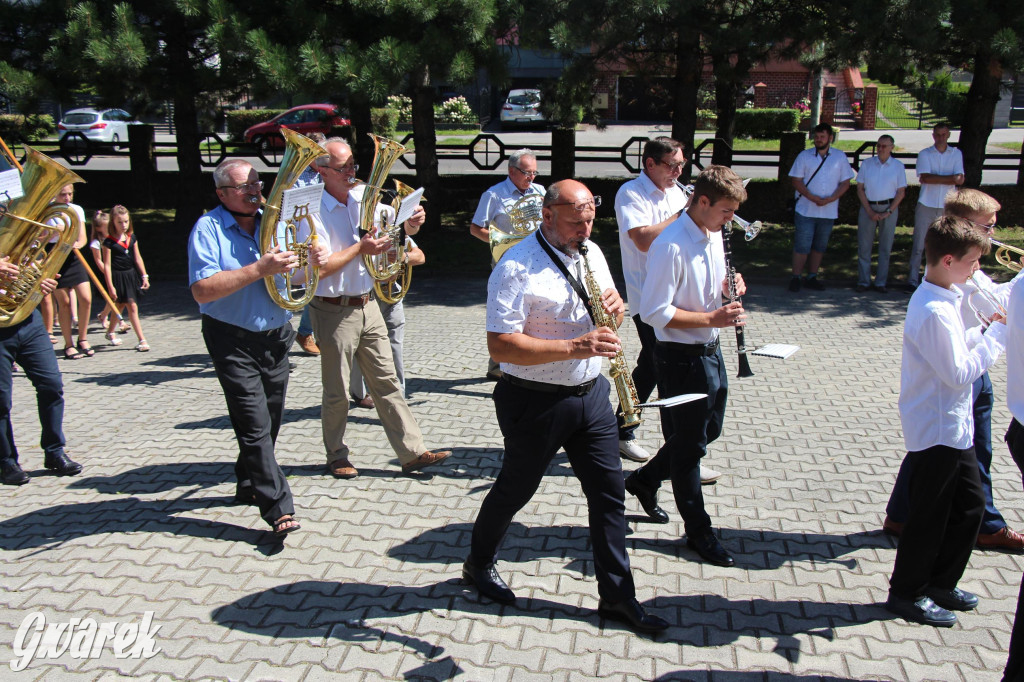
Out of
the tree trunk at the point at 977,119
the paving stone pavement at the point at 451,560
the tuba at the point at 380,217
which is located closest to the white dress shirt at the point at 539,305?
the paving stone pavement at the point at 451,560

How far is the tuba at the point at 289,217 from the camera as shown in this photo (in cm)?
436

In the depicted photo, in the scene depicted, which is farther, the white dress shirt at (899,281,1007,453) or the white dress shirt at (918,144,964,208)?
the white dress shirt at (918,144,964,208)

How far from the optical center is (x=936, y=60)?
1025 centimetres

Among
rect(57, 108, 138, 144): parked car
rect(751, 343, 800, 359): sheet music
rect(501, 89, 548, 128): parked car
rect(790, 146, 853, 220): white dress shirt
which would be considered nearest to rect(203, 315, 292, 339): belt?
rect(751, 343, 800, 359): sheet music

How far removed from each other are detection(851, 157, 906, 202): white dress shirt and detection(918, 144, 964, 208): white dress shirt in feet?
0.92

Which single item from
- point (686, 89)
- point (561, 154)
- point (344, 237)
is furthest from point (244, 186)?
point (561, 154)

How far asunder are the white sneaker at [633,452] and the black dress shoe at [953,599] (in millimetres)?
2074

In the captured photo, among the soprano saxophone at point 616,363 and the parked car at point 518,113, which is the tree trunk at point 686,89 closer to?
the soprano saxophone at point 616,363

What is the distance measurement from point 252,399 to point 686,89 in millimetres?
9413

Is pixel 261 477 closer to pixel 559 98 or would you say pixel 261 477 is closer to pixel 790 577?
pixel 790 577

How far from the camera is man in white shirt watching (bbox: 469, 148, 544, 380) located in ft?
20.6

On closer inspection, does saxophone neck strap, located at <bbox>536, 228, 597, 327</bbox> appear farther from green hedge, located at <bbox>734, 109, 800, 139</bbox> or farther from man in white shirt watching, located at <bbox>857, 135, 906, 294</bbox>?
green hedge, located at <bbox>734, 109, 800, 139</bbox>

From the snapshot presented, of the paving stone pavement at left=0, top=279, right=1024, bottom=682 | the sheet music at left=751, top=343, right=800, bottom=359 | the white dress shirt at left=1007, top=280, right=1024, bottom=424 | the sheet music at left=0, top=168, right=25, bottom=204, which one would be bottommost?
the paving stone pavement at left=0, top=279, right=1024, bottom=682

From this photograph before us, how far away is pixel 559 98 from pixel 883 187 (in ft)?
15.0
